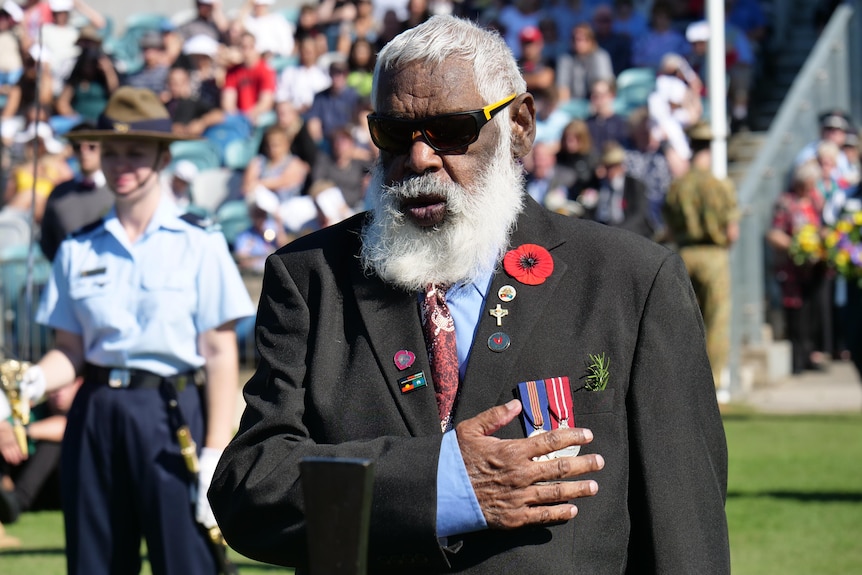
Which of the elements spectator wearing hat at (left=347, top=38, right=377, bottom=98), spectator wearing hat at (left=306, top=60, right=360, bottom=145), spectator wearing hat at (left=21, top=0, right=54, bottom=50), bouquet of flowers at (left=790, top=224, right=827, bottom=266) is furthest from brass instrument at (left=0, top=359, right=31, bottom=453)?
spectator wearing hat at (left=21, top=0, right=54, bottom=50)

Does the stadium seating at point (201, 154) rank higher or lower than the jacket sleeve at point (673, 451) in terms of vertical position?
higher

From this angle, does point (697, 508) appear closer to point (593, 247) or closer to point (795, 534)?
point (593, 247)

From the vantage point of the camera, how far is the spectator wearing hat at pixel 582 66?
1623 cm

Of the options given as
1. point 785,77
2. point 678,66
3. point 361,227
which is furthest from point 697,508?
point 785,77

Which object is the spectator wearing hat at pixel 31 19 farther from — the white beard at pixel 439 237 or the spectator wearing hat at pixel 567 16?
the white beard at pixel 439 237

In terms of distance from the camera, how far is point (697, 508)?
285 centimetres

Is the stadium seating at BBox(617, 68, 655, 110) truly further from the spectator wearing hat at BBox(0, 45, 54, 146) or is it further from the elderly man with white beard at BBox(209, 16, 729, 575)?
the elderly man with white beard at BBox(209, 16, 729, 575)

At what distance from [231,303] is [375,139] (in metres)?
2.47

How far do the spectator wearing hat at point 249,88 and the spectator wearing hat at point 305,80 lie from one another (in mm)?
165

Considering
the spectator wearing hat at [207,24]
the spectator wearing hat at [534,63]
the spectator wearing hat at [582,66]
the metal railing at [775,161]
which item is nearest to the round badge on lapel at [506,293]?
the metal railing at [775,161]

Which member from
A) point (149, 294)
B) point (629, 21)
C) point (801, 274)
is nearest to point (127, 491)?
point (149, 294)

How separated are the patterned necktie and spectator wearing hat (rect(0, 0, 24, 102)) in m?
19.0

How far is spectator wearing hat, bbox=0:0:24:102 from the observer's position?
20.8m

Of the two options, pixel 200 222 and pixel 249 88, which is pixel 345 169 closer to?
pixel 249 88
